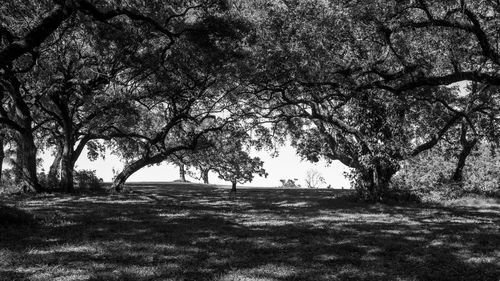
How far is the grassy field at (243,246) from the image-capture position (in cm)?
951

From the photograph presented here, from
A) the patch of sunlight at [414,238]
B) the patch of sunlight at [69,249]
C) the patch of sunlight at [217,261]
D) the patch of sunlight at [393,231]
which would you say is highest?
the patch of sunlight at [393,231]

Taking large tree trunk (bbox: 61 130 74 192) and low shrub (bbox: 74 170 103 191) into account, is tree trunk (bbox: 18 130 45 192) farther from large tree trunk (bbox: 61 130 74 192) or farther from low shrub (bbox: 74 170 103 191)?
low shrub (bbox: 74 170 103 191)

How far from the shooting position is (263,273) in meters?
9.55

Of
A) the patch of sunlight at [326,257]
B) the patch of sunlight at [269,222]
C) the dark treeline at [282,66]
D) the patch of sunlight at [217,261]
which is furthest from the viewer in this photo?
the dark treeline at [282,66]

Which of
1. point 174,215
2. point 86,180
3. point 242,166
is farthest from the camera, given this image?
point 242,166

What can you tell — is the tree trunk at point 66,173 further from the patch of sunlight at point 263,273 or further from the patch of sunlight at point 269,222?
the patch of sunlight at point 263,273

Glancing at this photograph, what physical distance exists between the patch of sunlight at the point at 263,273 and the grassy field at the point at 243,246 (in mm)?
23

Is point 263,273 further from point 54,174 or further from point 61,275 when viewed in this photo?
point 54,174

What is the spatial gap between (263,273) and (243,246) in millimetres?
2898

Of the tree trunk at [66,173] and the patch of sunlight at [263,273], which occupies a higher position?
the tree trunk at [66,173]

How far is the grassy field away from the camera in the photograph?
9.51 metres

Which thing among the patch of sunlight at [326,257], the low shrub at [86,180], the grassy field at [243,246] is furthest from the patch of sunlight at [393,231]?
the low shrub at [86,180]

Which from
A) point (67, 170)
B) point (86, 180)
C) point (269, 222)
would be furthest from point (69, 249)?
point (86, 180)

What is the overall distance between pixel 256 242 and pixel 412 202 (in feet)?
55.7
